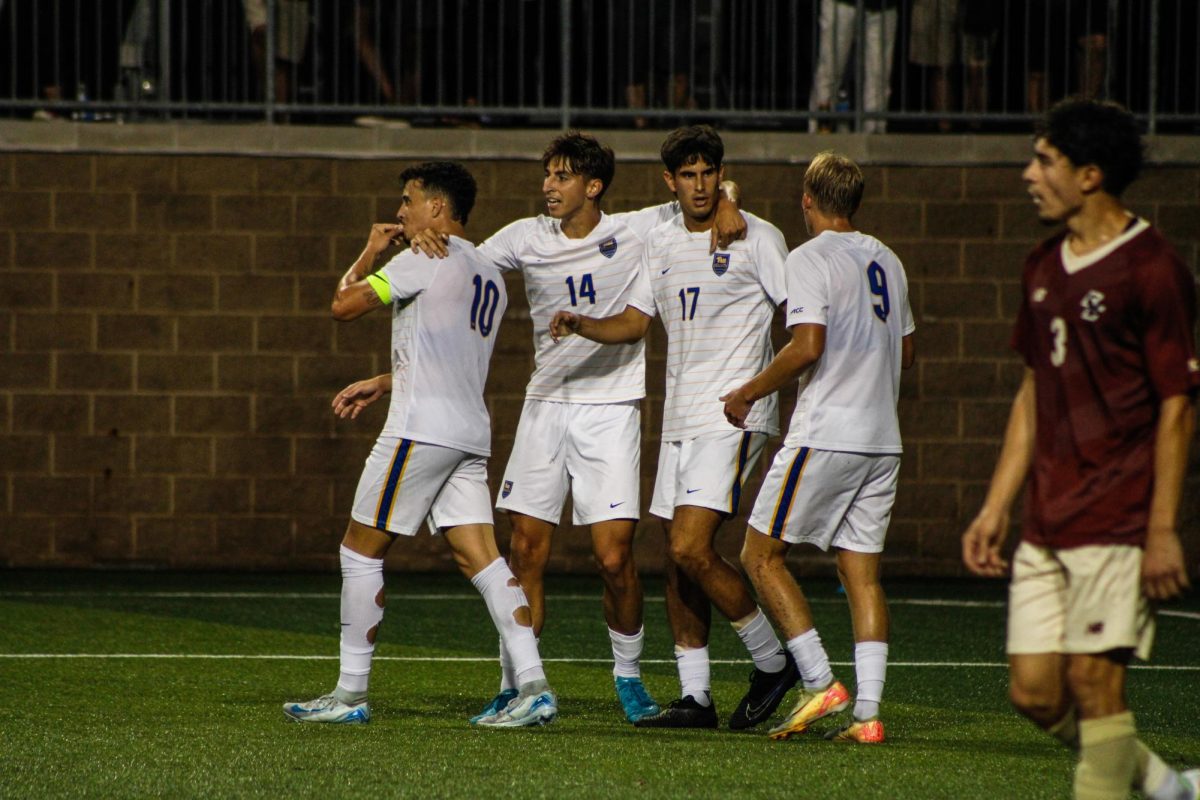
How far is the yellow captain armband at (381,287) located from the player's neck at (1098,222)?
2.63m

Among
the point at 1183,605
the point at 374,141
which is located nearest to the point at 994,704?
the point at 1183,605

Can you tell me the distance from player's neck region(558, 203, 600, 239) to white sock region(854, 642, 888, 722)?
186cm

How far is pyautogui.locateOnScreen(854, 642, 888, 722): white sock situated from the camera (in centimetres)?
566

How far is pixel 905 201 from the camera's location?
12.0 m

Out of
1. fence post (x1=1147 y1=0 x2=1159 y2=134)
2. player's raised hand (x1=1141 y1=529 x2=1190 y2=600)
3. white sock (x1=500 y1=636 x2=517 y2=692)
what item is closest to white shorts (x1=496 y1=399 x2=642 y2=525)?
white sock (x1=500 y1=636 x2=517 y2=692)

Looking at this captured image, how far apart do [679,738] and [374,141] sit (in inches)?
276

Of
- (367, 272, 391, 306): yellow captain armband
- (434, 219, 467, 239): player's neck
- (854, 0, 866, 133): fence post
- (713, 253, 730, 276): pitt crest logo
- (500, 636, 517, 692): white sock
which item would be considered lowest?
(500, 636, 517, 692): white sock

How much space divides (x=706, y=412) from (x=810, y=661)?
3.05ft

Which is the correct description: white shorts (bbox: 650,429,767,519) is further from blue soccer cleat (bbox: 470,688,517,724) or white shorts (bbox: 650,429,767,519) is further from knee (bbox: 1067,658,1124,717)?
knee (bbox: 1067,658,1124,717)

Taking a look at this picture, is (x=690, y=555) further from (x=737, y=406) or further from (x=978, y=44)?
(x=978, y=44)

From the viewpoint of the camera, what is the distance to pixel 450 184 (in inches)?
238

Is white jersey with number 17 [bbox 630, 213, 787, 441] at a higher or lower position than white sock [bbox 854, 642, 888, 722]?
higher

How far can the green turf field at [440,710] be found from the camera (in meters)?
4.82

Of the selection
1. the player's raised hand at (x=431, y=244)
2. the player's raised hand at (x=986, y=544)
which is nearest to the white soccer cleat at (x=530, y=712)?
the player's raised hand at (x=431, y=244)
